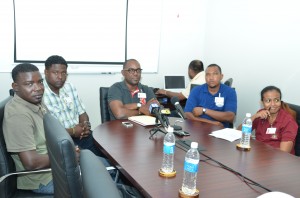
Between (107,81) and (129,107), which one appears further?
(107,81)

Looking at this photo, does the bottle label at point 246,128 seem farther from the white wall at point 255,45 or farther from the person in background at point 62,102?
the white wall at point 255,45

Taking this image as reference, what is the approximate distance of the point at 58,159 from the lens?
105cm

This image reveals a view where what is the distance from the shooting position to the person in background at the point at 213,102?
3117mm

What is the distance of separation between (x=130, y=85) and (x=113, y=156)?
154 cm

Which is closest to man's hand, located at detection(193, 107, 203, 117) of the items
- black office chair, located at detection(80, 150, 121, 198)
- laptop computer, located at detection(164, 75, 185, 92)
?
laptop computer, located at detection(164, 75, 185, 92)

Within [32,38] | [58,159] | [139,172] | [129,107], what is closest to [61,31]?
[32,38]

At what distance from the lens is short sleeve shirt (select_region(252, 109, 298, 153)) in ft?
7.97

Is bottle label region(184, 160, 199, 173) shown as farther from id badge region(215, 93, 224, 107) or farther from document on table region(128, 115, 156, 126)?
id badge region(215, 93, 224, 107)

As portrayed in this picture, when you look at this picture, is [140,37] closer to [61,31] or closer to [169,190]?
[61,31]

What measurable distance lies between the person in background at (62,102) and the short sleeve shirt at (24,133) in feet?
2.46

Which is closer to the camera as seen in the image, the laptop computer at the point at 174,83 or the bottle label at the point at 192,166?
the bottle label at the point at 192,166

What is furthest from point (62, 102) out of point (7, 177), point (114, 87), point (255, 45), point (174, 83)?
point (255, 45)

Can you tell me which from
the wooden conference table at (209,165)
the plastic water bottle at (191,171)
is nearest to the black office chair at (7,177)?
the wooden conference table at (209,165)

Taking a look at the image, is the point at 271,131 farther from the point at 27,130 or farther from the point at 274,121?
the point at 27,130
